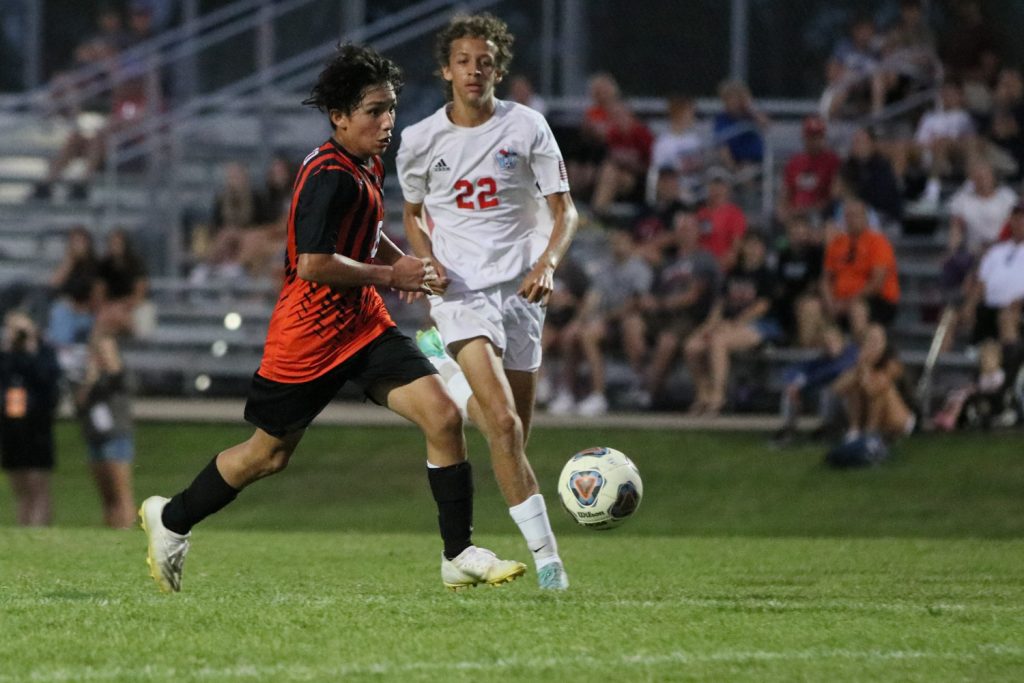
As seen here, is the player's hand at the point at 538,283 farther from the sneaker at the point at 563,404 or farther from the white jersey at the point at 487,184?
the sneaker at the point at 563,404

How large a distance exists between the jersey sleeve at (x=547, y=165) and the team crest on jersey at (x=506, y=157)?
0.08m

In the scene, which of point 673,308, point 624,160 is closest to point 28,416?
point 673,308

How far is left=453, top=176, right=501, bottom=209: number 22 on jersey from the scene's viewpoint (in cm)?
855

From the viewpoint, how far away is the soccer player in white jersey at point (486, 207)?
8.35 meters

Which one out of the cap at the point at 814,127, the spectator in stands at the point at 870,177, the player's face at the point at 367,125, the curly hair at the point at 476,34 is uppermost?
the curly hair at the point at 476,34

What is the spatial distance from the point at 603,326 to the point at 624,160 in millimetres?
2739

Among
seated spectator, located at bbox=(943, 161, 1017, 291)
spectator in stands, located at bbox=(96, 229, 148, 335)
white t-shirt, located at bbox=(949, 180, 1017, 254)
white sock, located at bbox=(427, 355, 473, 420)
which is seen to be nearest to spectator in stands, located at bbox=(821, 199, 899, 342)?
seated spectator, located at bbox=(943, 161, 1017, 291)

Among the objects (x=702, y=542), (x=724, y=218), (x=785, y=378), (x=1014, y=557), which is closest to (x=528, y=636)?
(x=1014, y=557)

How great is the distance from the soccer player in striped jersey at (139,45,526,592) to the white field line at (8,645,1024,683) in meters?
1.68

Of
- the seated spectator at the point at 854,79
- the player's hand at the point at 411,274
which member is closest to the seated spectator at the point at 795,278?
the seated spectator at the point at 854,79

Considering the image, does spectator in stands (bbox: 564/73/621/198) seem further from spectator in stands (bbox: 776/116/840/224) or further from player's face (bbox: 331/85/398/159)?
player's face (bbox: 331/85/398/159)

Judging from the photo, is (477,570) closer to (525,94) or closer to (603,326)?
(603,326)

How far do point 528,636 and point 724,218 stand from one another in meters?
13.6

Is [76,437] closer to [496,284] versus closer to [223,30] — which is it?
[223,30]
